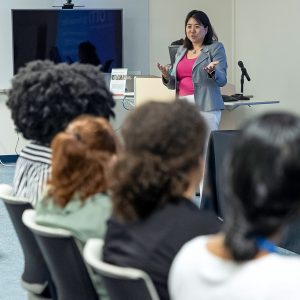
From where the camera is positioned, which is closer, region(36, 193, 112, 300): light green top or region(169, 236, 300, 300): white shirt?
region(169, 236, 300, 300): white shirt

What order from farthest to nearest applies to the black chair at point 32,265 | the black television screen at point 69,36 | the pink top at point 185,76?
1. the black television screen at point 69,36
2. the pink top at point 185,76
3. the black chair at point 32,265

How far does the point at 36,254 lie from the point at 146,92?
3578 mm

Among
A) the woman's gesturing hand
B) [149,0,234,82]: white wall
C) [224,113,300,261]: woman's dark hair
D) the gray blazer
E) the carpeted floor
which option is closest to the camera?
[224,113,300,261]: woman's dark hair

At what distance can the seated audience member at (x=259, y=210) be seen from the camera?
1014 millimetres

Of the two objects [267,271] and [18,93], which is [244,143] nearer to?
[267,271]

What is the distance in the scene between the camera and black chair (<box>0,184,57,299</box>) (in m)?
2.03

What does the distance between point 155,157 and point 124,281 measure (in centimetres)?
27

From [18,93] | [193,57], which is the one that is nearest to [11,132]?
[193,57]

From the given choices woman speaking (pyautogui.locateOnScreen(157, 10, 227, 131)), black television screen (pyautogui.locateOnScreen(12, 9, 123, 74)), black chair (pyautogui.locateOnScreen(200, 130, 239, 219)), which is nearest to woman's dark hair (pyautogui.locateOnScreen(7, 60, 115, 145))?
black chair (pyautogui.locateOnScreen(200, 130, 239, 219))

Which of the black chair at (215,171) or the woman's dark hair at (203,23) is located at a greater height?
the woman's dark hair at (203,23)

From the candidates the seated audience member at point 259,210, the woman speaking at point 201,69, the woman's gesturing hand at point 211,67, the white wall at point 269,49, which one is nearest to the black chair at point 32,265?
the seated audience member at point 259,210

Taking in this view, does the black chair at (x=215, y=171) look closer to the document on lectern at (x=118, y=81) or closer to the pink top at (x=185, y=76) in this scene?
the pink top at (x=185, y=76)

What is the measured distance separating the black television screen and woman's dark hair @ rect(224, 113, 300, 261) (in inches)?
227

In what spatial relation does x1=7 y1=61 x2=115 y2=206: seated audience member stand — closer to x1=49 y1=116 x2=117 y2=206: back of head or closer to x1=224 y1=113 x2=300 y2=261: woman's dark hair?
x1=49 y1=116 x2=117 y2=206: back of head
